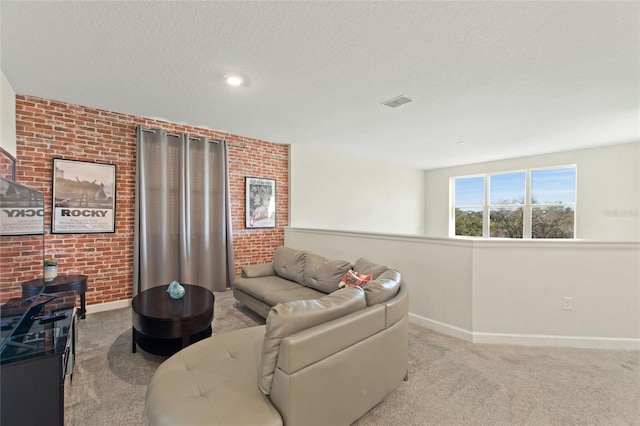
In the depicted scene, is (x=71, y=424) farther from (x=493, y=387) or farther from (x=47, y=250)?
(x=493, y=387)

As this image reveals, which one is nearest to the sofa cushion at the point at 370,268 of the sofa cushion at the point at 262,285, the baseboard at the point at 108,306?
the sofa cushion at the point at 262,285

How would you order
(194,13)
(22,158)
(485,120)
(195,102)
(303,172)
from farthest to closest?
(303,172), (485,120), (195,102), (22,158), (194,13)

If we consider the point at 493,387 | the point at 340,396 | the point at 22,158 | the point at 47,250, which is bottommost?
the point at 493,387

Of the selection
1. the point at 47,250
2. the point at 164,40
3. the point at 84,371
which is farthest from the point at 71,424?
the point at 164,40

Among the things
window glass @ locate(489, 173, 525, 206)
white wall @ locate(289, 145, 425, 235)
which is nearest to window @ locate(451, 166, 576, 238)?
window glass @ locate(489, 173, 525, 206)

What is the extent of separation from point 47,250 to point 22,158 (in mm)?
1060

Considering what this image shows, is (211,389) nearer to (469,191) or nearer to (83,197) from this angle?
(83,197)

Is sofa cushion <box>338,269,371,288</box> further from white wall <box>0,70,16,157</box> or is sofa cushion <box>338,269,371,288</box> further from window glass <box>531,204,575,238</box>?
window glass <box>531,204,575,238</box>

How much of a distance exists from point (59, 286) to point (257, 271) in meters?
2.06

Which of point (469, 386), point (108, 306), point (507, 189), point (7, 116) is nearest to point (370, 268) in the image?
point (469, 386)

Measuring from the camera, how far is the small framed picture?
4.79m

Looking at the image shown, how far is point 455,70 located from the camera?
2486 mm

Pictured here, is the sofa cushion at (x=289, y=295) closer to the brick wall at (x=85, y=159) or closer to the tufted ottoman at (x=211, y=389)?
the tufted ottoman at (x=211, y=389)

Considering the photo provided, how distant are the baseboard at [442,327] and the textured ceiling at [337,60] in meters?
2.53
